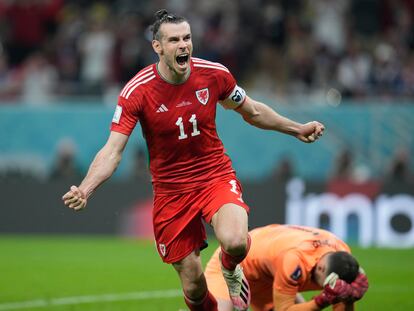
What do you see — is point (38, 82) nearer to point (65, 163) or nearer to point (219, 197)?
Answer: point (65, 163)

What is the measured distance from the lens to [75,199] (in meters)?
7.18

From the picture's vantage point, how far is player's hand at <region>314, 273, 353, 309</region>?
7773 millimetres

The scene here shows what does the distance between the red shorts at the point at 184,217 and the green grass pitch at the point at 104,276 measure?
2.00 metres

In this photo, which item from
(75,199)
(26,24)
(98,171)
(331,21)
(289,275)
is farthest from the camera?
(26,24)

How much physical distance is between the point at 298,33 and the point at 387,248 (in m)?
5.33

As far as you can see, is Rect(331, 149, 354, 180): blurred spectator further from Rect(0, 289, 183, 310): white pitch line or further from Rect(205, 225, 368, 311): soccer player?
Rect(205, 225, 368, 311): soccer player

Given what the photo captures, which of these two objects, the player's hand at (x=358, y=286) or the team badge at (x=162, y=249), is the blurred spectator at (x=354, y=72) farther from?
the player's hand at (x=358, y=286)

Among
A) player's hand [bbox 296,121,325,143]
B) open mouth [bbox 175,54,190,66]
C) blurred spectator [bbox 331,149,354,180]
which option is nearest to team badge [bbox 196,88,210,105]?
open mouth [bbox 175,54,190,66]

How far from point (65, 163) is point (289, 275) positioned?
11250mm

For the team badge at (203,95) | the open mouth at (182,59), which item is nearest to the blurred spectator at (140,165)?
the team badge at (203,95)

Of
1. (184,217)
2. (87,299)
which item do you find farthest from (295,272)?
(87,299)

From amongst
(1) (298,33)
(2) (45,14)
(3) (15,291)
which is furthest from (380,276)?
(2) (45,14)

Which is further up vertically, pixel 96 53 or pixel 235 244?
pixel 96 53

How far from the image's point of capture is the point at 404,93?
17719 mm
